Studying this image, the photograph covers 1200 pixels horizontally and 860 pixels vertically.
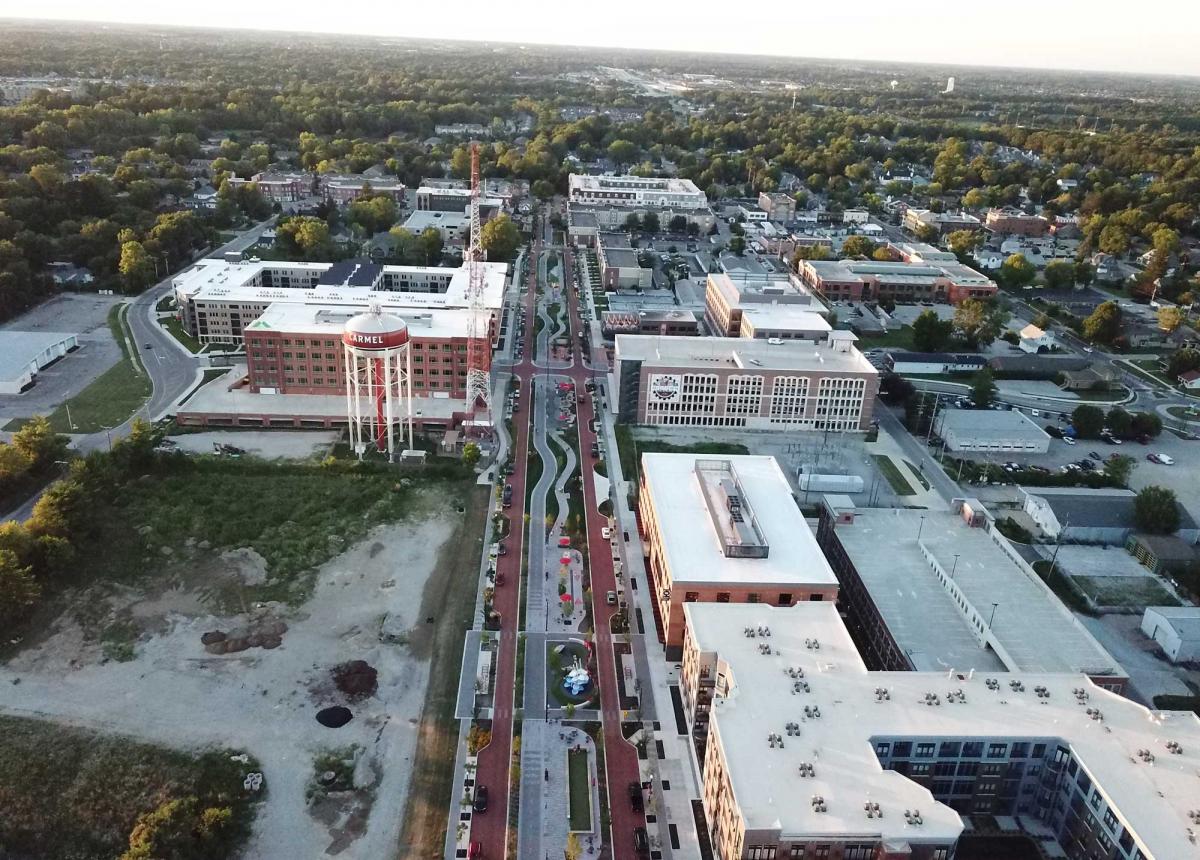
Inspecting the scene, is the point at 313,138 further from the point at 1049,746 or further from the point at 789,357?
the point at 1049,746

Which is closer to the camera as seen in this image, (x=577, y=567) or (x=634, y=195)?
(x=577, y=567)

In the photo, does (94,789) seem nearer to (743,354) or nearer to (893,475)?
(893,475)

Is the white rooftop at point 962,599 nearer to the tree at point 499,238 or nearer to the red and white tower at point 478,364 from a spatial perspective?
the red and white tower at point 478,364

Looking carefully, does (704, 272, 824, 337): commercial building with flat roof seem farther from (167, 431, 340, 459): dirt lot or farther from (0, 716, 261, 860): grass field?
(0, 716, 261, 860): grass field

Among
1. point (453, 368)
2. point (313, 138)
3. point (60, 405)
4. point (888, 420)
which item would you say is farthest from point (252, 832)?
point (313, 138)

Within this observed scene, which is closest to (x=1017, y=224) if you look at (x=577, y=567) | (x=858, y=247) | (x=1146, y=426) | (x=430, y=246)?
(x=858, y=247)

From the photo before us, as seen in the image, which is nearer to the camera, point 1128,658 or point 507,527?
point 1128,658

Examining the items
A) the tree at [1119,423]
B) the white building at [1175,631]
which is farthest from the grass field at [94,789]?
the tree at [1119,423]
